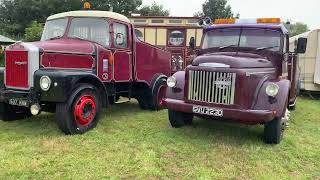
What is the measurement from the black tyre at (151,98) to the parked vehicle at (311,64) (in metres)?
5.32

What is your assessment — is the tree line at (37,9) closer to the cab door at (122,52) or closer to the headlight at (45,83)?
the cab door at (122,52)

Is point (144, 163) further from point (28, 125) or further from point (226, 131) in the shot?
point (28, 125)

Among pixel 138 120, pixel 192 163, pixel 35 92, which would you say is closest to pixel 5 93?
pixel 35 92

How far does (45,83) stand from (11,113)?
1757 mm

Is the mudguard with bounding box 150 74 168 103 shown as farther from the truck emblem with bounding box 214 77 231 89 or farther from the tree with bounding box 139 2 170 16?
the tree with bounding box 139 2 170 16

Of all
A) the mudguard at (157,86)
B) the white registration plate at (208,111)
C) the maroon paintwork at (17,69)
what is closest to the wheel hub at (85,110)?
the maroon paintwork at (17,69)

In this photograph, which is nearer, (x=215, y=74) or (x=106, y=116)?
(x=215, y=74)

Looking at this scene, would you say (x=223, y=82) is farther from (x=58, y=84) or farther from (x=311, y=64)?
(x=311, y=64)

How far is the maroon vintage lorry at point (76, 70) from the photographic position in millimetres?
6809

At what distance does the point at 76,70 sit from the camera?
293 inches

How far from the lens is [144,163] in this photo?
219 inches

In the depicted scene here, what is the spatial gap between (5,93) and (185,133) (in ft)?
10.6

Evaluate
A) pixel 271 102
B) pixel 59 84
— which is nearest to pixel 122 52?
pixel 59 84

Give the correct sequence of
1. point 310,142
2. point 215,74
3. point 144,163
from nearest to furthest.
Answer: point 144,163, point 215,74, point 310,142
